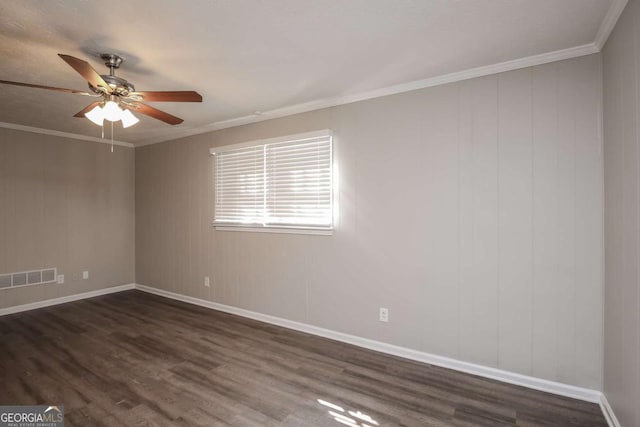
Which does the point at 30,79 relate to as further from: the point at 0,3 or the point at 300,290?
the point at 300,290

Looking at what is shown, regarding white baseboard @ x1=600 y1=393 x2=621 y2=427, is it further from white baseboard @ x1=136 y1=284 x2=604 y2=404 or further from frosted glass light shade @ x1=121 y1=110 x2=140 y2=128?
frosted glass light shade @ x1=121 y1=110 x2=140 y2=128

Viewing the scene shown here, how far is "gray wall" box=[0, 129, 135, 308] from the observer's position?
14.2 ft

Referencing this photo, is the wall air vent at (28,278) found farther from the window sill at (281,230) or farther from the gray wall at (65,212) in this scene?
the window sill at (281,230)

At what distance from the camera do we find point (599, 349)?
7.47 feet

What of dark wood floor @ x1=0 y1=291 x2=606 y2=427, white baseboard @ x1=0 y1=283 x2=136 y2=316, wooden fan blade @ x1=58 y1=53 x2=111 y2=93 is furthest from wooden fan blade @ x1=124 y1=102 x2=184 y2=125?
white baseboard @ x1=0 y1=283 x2=136 y2=316

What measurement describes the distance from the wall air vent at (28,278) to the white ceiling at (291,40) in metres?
2.42

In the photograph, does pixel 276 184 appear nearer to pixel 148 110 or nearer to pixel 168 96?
pixel 148 110

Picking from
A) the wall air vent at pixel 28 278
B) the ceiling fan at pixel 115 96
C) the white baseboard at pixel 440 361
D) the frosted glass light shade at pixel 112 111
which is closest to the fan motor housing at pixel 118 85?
the ceiling fan at pixel 115 96

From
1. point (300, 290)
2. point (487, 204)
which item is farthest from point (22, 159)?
point (487, 204)

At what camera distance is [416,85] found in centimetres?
291

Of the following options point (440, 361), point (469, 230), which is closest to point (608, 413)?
point (440, 361)

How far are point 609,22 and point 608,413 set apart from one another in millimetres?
2417

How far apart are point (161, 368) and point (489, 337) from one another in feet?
9.00

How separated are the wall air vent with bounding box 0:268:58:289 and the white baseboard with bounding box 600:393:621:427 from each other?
6.16 meters
